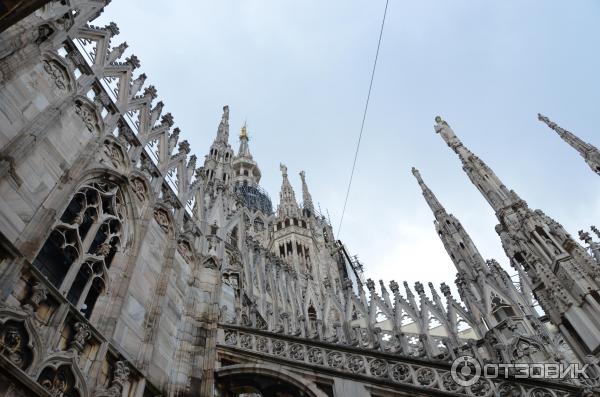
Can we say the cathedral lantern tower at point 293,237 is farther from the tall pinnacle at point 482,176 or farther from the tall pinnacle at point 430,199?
the tall pinnacle at point 482,176

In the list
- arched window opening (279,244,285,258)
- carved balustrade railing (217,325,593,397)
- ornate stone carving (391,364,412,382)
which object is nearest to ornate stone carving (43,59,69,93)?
carved balustrade railing (217,325,593,397)

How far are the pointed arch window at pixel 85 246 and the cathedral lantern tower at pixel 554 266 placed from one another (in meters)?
12.3

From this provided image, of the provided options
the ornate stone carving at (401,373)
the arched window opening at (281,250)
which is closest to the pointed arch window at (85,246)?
the ornate stone carving at (401,373)

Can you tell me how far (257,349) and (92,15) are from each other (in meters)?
7.49

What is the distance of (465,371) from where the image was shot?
24.2 feet

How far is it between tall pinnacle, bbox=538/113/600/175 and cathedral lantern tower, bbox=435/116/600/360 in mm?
7586

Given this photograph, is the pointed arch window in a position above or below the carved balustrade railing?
above

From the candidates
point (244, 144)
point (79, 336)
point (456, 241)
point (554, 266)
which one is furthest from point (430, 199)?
point (244, 144)

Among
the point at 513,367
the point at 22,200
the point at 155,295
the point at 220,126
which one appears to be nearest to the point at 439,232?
the point at 220,126

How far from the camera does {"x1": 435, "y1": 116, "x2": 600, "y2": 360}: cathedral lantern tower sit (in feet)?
41.4

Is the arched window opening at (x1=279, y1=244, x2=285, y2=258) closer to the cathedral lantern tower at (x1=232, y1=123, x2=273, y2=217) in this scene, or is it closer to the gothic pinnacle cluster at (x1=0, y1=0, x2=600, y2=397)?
the cathedral lantern tower at (x1=232, y1=123, x2=273, y2=217)

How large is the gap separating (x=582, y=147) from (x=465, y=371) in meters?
22.6

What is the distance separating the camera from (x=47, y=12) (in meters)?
7.46

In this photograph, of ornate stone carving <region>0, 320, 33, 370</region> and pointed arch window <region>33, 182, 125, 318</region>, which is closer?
ornate stone carving <region>0, 320, 33, 370</region>
